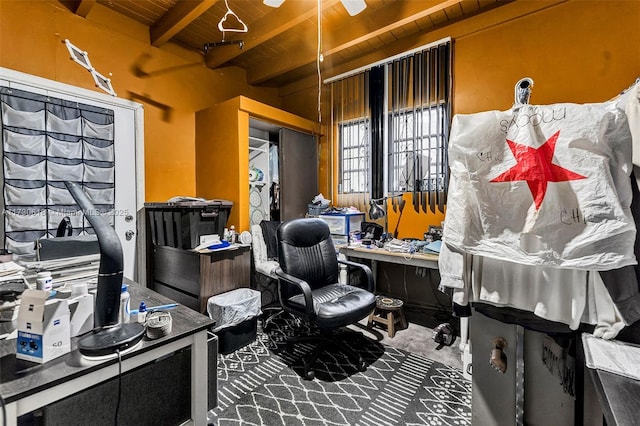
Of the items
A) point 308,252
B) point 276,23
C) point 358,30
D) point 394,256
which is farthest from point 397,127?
point 308,252

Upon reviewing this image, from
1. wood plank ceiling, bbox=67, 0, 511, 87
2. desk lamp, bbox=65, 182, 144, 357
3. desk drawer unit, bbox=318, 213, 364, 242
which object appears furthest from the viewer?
desk drawer unit, bbox=318, 213, 364, 242

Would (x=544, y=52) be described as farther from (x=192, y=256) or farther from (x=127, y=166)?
(x=127, y=166)

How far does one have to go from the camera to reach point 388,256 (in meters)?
2.46

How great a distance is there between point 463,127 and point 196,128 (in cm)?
307

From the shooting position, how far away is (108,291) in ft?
3.05

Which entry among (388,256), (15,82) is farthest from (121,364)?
(15,82)

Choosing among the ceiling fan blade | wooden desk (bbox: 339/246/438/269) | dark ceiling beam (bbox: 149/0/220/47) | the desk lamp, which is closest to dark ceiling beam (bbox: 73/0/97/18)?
Result: dark ceiling beam (bbox: 149/0/220/47)

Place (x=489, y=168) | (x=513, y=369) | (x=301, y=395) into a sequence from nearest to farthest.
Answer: (x=489, y=168), (x=513, y=369), (x=301, y=395)

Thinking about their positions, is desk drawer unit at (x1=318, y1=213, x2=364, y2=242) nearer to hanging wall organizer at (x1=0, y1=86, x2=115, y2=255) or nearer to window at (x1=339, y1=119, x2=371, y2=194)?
window at (x1=339, y1=119, x2=371, y2=194)

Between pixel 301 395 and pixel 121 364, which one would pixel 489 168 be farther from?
pixel 301 395

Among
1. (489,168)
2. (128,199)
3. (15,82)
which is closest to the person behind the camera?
(489,168)

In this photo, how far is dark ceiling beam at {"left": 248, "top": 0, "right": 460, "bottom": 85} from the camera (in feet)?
8.29

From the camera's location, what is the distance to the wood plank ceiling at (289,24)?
8.28 feet

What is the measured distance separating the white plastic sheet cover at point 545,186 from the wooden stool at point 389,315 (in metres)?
1.49
